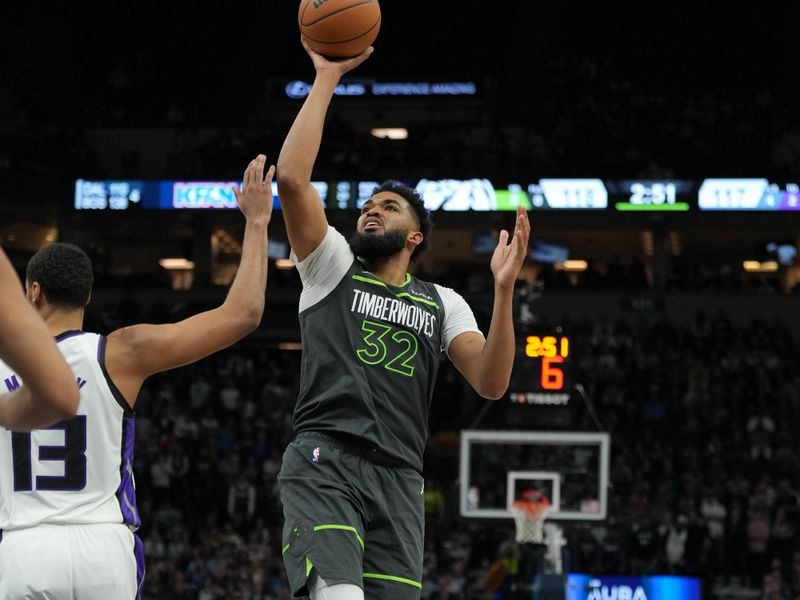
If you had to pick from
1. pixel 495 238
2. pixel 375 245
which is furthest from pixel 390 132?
pixel 375 245

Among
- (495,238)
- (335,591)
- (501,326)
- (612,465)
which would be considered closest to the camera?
(335,591)

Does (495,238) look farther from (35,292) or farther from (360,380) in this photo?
(35,292)

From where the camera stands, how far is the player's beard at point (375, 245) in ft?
16.5

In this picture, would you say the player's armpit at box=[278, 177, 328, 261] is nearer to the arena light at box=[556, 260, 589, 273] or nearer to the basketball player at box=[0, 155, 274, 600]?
the basketball player at box=[0, 155, 274, 600]

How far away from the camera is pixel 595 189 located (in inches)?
937

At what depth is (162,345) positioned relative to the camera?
3.95 metres

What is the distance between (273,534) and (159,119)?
11115mm

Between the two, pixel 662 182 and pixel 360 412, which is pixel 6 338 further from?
pixel 662 182

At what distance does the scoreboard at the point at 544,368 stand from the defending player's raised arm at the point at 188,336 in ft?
32.2

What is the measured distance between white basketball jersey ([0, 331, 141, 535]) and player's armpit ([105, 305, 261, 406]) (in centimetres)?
3

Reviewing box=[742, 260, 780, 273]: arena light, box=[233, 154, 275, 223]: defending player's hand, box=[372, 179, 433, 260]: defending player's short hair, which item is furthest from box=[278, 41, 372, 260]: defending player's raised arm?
box=[742, 260, 780, 273]: arena light

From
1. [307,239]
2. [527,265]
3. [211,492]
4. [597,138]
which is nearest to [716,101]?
[597,138]

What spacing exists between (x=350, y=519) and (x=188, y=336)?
3.31 ft

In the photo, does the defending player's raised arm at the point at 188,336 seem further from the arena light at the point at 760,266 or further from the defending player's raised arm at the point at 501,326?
the arena light at the point at 760,266
